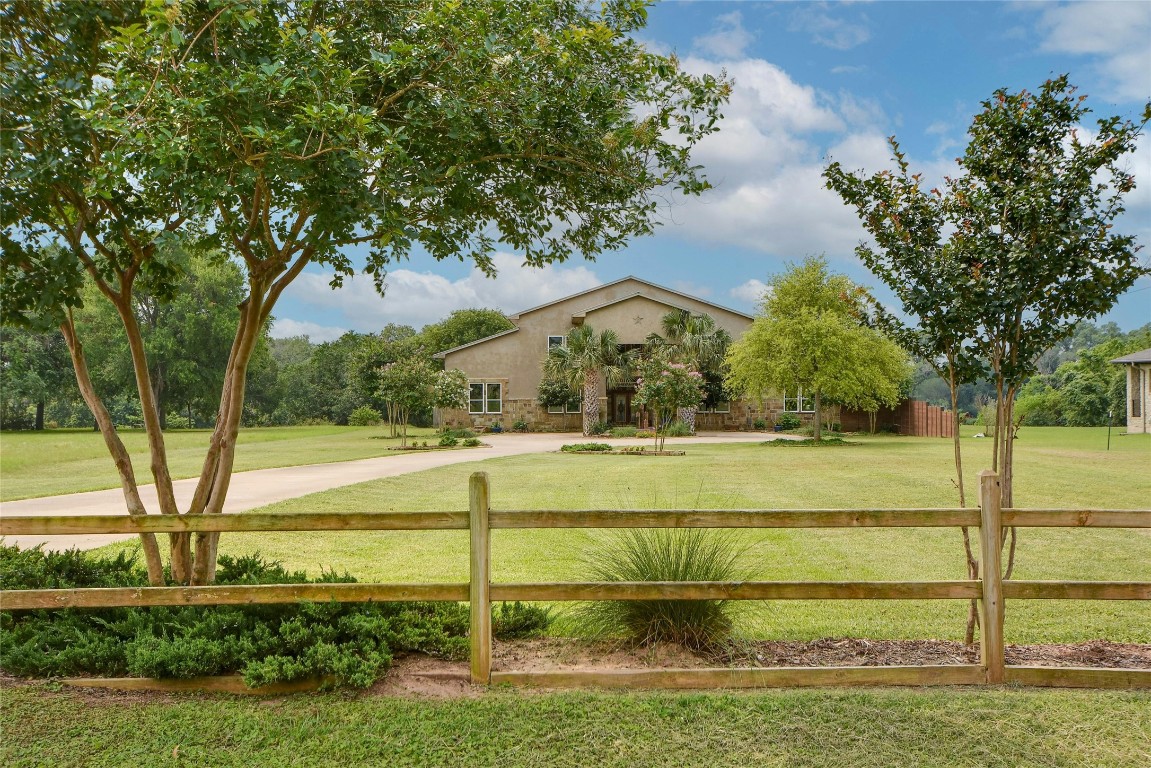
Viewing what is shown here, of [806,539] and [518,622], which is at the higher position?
[518,622]

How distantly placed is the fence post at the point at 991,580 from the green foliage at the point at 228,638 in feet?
10.7

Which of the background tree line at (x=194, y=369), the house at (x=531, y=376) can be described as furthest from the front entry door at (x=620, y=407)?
the background tree line at (x=194, y=369)

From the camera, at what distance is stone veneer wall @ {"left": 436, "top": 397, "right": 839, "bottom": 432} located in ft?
129

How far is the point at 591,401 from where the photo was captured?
118ft

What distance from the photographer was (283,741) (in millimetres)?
3883

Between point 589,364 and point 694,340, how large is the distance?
5.26 m

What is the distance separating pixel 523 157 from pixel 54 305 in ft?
9.67

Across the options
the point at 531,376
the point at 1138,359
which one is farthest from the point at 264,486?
the point at 1138,359

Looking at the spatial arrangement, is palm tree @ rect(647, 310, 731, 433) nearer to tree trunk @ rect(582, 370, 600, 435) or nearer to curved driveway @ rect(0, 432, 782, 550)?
tree trunk @ rect(582, 370, 600, 435)

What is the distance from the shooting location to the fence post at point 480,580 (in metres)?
4.46

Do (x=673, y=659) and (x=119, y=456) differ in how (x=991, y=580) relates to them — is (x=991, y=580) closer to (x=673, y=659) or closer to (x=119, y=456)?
(x=673, y=659)

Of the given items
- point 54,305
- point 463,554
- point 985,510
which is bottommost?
point 463,554

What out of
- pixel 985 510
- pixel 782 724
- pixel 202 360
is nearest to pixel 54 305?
pixel 782 724

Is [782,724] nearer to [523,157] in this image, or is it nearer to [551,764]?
[551,764]
